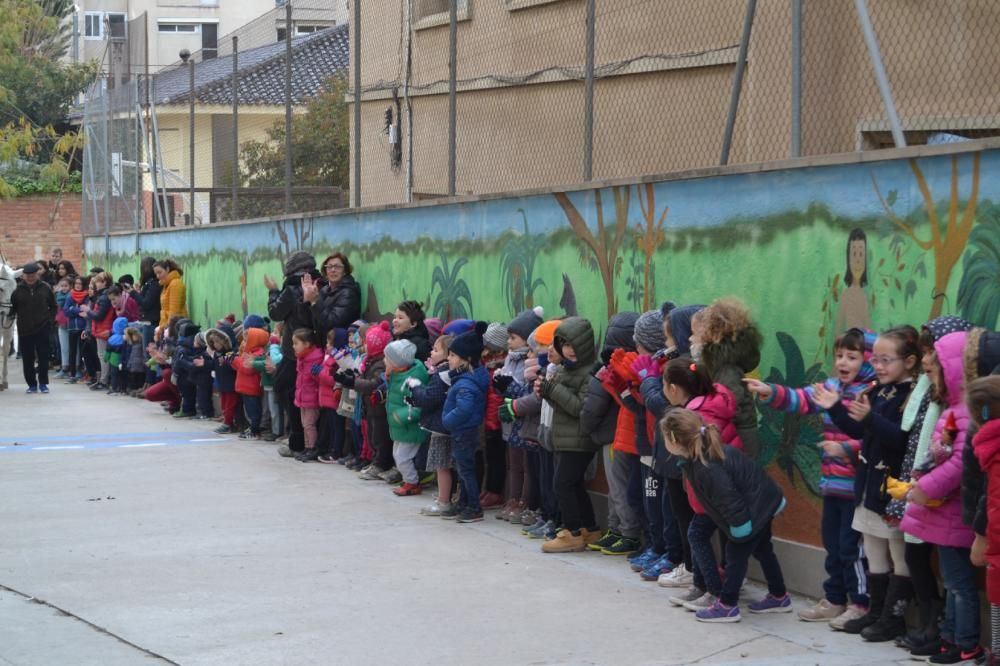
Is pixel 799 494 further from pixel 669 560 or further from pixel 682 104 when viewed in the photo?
pixel 682 104

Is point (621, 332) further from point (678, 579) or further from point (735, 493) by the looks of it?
point (735, 493)

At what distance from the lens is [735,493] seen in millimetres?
7527

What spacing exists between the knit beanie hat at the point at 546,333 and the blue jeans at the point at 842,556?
2757 millimetres

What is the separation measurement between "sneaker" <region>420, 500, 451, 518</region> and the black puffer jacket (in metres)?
3.43

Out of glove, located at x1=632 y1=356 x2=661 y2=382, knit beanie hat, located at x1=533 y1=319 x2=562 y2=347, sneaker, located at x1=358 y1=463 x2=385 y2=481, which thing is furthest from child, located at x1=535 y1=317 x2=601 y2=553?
sneaker, located at x1=358 y1=463 x2=385 y2=481

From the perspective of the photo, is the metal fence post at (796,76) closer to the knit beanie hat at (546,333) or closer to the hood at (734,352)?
the hood at (734,352)

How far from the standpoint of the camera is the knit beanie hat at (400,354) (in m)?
11.4

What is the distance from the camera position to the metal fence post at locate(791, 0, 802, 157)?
871 centimetres

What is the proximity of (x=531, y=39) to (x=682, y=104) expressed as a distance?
3213mm

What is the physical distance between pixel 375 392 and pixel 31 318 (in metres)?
10.4

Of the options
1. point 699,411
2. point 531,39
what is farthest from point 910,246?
point 531,39

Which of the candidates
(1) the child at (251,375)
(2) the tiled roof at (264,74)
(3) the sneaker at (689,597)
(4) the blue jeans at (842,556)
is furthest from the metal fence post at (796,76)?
(2) the tiled roof at (264,74)

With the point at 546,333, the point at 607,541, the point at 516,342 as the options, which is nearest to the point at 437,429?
the point at 516,342

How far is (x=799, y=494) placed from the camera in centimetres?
824
